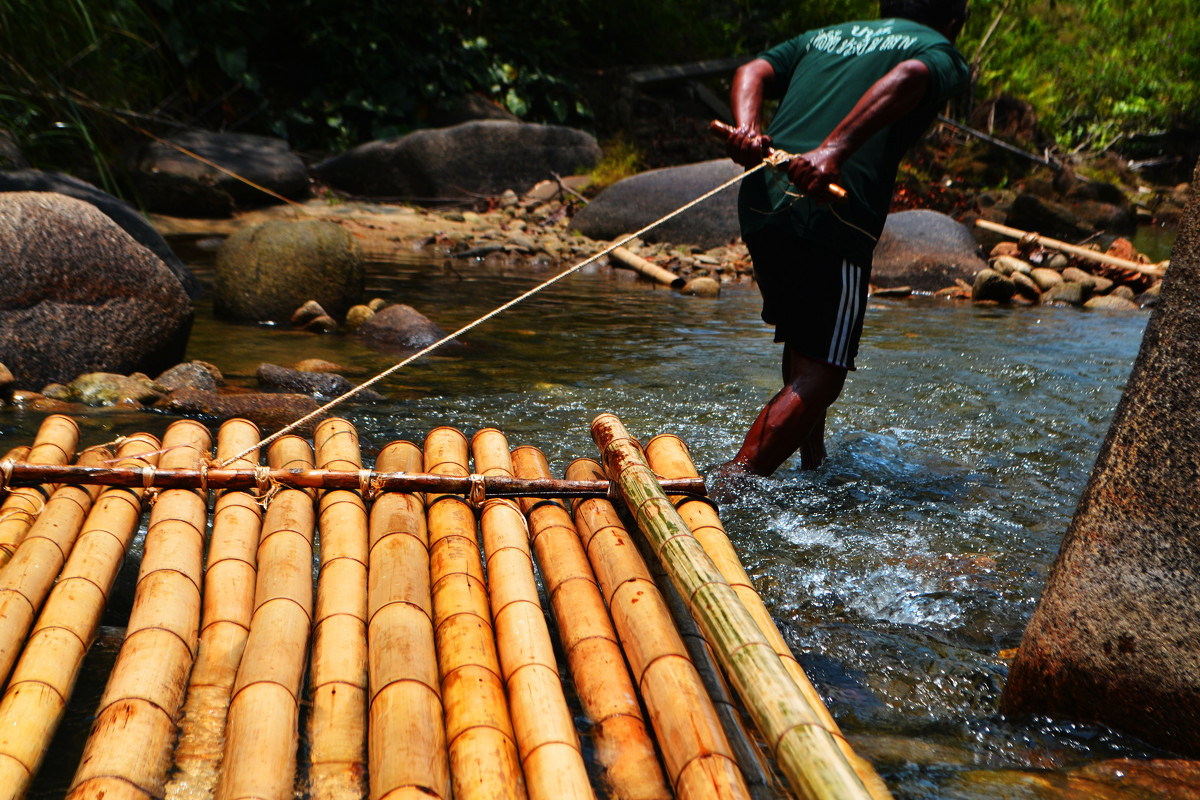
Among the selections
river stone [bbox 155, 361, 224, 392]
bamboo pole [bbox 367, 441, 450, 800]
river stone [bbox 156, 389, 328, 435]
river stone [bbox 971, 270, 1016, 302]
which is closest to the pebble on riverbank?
river stone [bbox 971, 270, 1016, 302]

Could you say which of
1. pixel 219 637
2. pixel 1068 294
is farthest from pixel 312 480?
pixel 1068 294

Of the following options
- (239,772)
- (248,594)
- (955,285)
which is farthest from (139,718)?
(955,285)

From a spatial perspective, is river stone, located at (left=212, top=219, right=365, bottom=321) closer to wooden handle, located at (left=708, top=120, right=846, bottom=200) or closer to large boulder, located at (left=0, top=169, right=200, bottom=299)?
large boulder, located at (left=0, top=169, right=200, bottom=299)

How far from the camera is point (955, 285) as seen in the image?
10.1m

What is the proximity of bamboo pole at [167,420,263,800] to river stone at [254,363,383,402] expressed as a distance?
2.22m

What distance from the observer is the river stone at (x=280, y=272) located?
22.2 ft

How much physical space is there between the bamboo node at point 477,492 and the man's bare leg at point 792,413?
117 cm

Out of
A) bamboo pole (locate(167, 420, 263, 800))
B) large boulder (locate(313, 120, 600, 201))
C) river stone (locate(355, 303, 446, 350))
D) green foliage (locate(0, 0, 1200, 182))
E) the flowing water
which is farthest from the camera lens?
large boulder (locate(313, 120, 600, 201))

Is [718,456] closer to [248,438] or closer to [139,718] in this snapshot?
[248,438]

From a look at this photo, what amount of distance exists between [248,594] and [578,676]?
830 mm

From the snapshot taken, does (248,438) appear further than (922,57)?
No

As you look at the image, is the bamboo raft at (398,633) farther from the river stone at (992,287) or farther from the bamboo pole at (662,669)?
the river stone at (992,287)

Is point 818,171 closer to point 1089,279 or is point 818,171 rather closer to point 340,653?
point 340,653

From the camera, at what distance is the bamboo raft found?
5.04 feet
